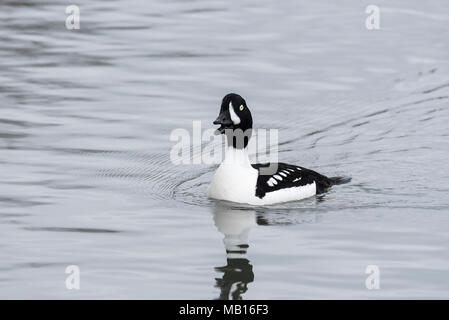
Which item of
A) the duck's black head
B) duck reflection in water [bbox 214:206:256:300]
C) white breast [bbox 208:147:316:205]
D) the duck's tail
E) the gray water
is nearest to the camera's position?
duck reflection in water [bbox 214:206:256:300]

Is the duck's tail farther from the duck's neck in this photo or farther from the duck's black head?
the duck's black head

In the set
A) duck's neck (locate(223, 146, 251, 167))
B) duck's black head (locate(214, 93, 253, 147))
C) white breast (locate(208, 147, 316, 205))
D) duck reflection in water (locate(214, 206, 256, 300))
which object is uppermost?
duck's black head (locate(214, 93, 253, 147))

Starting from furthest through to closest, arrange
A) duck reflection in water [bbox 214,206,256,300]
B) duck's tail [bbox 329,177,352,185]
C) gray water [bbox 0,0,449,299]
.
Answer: duck's tail [bbox 329,177,352,185], gray water [bbox 0,0,449,299], duck reflection in water [bbox 214,206,256,300]

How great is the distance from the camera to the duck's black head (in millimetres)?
14461

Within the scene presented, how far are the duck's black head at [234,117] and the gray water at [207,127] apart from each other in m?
0.95

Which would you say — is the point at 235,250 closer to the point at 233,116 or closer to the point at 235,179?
the point at 235,179

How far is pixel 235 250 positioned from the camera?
42.2ft

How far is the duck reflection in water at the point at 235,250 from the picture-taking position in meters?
11.6

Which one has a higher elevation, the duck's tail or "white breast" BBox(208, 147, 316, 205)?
the duck's tail

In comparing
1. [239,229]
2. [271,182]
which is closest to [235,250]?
[239,229]

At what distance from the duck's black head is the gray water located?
3.11 feet

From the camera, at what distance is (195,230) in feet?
44.7

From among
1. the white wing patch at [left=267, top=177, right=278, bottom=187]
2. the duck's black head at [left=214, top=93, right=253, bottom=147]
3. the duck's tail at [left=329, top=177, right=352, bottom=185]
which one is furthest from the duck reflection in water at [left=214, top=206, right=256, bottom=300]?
the duck's tail at [left=329, top=177, right=352, bottom=185]

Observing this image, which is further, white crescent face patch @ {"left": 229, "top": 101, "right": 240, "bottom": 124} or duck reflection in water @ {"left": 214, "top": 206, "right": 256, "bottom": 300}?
white crescent face patch @ {"left": 229, "top": 101, "right": 240, "bottom": 124}
